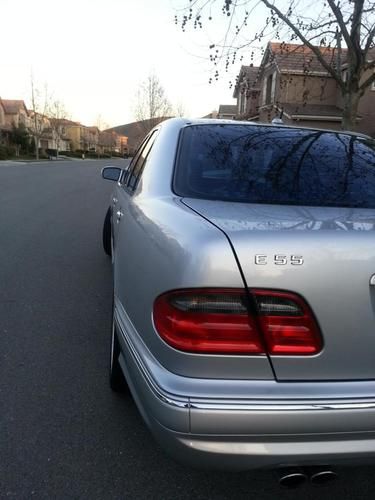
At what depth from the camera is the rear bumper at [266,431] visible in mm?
1479

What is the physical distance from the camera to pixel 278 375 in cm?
154

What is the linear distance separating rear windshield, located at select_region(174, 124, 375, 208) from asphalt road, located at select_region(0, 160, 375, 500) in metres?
1.34

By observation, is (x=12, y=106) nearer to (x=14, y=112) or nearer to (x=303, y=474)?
(x=14, y=112)

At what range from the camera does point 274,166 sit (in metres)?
2.42

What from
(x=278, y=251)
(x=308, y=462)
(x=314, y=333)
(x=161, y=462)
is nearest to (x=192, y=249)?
(x=278, y=251)

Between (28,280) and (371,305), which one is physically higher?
(371,305)

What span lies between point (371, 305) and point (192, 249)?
0.64 metres

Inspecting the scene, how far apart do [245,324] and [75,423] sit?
1.49m

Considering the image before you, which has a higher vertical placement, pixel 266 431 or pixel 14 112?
pixel 14 112

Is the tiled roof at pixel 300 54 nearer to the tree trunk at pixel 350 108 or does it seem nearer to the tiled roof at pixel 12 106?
the tree trunk at pixel 350 108

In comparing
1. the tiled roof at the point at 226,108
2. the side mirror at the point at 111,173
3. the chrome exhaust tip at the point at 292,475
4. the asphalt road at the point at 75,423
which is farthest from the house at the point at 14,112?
the chrome exhaust tip at the point at 292,475

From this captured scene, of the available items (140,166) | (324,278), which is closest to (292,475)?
(324,278)

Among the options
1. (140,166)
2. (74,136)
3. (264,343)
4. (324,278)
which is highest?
(74,136)

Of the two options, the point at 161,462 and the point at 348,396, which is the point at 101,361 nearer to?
the point at 161,462
